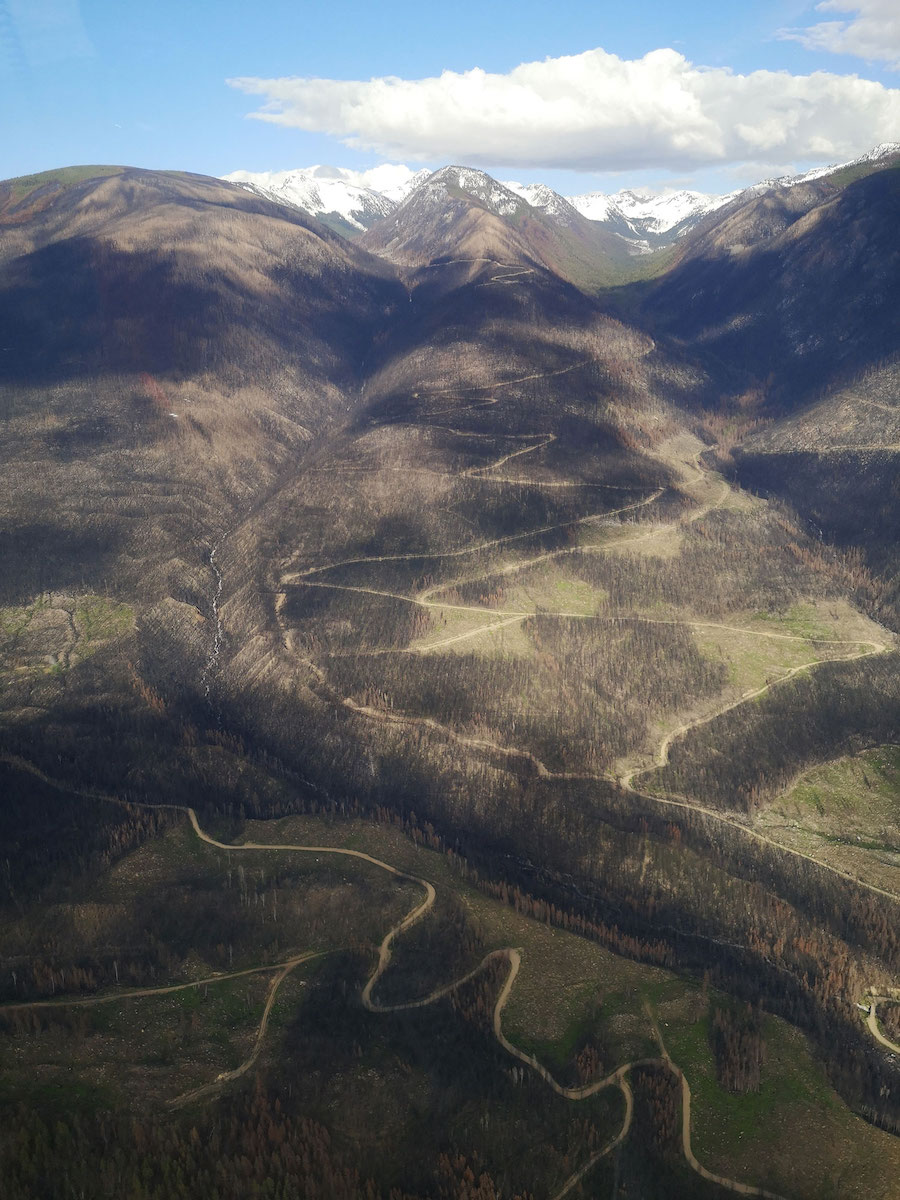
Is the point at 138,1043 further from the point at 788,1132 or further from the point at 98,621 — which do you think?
the point at 98,621

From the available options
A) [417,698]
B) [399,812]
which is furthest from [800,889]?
[417,698]

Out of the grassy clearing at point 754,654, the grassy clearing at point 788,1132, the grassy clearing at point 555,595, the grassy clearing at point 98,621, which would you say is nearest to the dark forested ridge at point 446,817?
the grassy clearing at point 788,1132

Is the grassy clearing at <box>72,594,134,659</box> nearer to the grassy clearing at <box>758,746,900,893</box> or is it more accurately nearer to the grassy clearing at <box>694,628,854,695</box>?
the grassy clearing at <box>694,628,854,695</box>

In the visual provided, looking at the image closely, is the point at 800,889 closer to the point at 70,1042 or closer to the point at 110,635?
the point at 70,1042

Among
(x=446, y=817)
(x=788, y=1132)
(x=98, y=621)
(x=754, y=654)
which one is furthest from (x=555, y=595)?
(x=788, y=1132)

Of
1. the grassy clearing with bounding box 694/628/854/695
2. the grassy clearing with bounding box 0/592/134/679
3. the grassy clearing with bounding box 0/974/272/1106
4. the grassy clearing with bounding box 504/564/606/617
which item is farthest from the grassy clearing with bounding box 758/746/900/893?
the grassy clearing with bounding box 0/592/134/679

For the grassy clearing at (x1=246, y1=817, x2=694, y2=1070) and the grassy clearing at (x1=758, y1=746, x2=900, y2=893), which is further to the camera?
the grassy clearing at (x1=758, y1=746, x2=900, y2=893)

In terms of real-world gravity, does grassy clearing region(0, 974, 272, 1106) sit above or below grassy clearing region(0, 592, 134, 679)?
below
